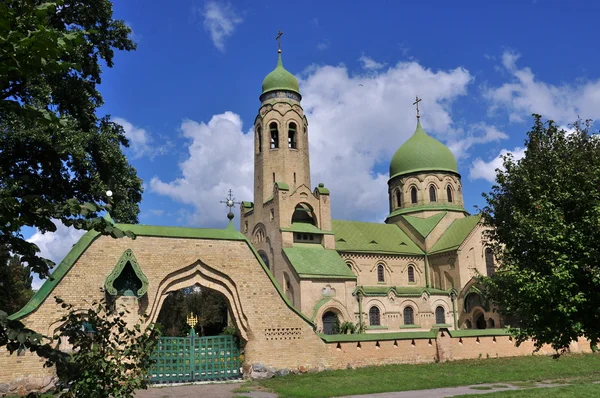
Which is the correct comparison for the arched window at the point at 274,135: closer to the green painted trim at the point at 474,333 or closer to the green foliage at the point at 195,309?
the green foliage at the point at 195,309

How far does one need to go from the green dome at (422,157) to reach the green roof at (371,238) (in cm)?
654

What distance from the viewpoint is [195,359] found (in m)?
15.7

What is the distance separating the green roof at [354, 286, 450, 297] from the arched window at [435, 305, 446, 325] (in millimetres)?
1100

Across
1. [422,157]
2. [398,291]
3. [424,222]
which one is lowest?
[398,291]

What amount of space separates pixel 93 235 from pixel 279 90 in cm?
2484

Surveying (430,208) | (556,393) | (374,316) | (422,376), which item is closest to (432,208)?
(430,208)

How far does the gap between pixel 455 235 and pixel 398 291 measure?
760cm

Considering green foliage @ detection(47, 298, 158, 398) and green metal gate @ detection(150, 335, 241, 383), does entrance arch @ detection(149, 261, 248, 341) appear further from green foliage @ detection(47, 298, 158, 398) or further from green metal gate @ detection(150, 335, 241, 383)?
green foliage @ detection(47, 298, 158, 398)

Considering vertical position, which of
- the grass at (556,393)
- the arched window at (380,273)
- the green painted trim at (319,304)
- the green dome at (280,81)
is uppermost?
the green dome at (280,81)

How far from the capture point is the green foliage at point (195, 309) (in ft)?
111

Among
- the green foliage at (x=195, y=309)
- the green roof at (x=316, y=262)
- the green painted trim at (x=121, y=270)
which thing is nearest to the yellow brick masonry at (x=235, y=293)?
the green painted trim at (x=121, y=270)

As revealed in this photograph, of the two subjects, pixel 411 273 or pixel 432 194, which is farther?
pixel 432 194

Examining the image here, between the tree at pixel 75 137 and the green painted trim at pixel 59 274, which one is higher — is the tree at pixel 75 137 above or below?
above

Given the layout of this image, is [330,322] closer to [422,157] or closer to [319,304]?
[319,304]
